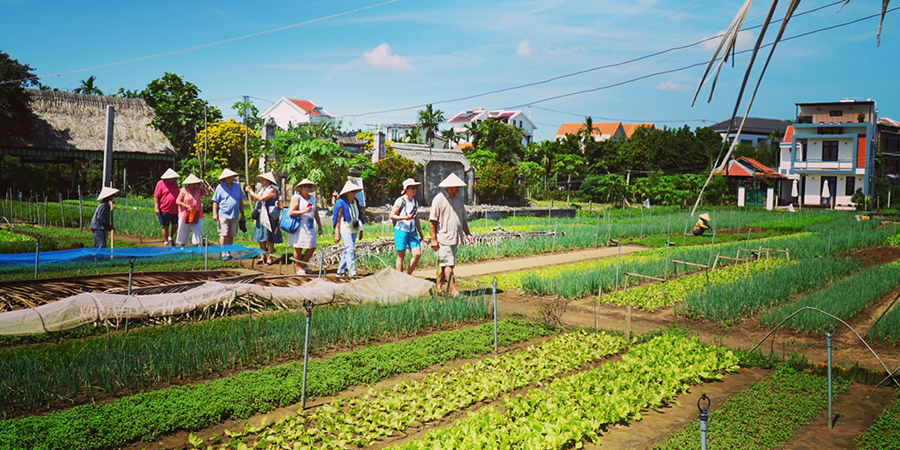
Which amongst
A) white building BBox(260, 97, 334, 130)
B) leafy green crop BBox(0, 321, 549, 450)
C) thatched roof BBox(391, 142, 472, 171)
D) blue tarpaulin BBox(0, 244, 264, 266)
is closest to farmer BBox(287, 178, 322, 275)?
blue tarpaulin BBox(0, 244, 264, 266)

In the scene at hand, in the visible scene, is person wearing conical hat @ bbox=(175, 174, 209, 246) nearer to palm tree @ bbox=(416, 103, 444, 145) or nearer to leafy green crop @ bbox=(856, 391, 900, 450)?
leafy green crop @ bbox=(856, 391, 900, 450)

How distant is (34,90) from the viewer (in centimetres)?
2586

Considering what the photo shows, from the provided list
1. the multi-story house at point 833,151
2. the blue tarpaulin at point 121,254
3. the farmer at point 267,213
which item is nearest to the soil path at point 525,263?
the farmer at point 267,213

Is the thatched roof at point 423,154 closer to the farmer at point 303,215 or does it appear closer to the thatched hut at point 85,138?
the thatched hut at point 85,138

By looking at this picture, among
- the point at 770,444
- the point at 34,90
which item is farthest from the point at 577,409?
the point at 34,90

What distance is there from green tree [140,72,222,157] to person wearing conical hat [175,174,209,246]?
1918cm

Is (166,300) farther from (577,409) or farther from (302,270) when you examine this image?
(577,409)

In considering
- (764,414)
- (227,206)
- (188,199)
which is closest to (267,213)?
(227,206)

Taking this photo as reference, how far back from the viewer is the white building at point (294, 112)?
56.4 metres

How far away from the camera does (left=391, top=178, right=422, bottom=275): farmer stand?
8641 millimetres

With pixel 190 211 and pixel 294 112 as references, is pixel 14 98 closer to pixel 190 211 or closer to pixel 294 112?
pixel 190 211

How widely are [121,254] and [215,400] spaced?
555cm

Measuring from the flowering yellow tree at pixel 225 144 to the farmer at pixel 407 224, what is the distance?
22.3 meters

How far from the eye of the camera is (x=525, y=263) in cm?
1275
